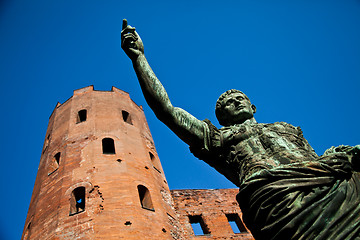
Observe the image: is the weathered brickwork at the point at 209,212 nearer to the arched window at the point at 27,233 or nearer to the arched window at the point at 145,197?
the arched window at the point at 145,197

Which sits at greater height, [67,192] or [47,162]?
[47,162]

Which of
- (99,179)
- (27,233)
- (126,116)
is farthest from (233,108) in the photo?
(126,116)

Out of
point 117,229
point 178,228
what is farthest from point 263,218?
point 178,228

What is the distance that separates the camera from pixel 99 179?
14.0 m

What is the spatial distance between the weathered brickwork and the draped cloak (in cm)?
1486

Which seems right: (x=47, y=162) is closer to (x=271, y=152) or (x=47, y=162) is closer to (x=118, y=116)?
(x=118, y=116)

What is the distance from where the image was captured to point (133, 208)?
42.1ft

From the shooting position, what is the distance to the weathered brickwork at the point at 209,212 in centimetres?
1717

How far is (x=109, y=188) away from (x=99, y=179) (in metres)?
0.71

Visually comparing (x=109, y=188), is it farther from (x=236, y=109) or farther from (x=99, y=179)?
(x=236, y=109)

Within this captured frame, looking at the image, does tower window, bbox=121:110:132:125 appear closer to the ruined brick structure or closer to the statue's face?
the ruined brick structure

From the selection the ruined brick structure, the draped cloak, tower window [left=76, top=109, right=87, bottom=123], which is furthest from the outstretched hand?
tower window [left=76, top=109, right=87, bottom=123]

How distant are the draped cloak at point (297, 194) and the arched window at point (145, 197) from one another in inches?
476

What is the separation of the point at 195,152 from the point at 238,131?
1.12 ft
